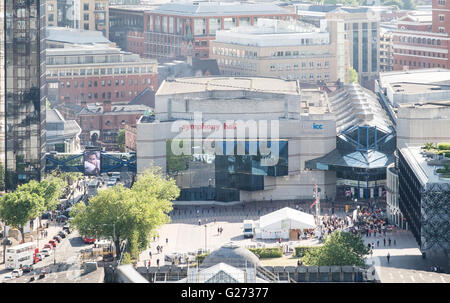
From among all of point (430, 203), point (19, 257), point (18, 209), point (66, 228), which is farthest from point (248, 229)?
point (19, 257)

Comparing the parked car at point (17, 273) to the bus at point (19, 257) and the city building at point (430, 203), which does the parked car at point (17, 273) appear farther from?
the city building at point (430, 203)

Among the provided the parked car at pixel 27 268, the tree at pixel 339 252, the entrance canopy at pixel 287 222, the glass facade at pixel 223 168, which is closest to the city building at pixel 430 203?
the tree at pixel 339 252

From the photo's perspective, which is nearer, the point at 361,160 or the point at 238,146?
the point at 238,146

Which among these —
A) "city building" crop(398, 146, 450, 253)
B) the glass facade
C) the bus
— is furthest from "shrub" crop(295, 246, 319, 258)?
the glass facade

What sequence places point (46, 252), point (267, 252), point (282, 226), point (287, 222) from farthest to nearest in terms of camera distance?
point (282, 226) → point (287, 222) → point (46, 252) → point (267, 252)

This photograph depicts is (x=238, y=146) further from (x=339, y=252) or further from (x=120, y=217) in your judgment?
(x=339, y=252)
